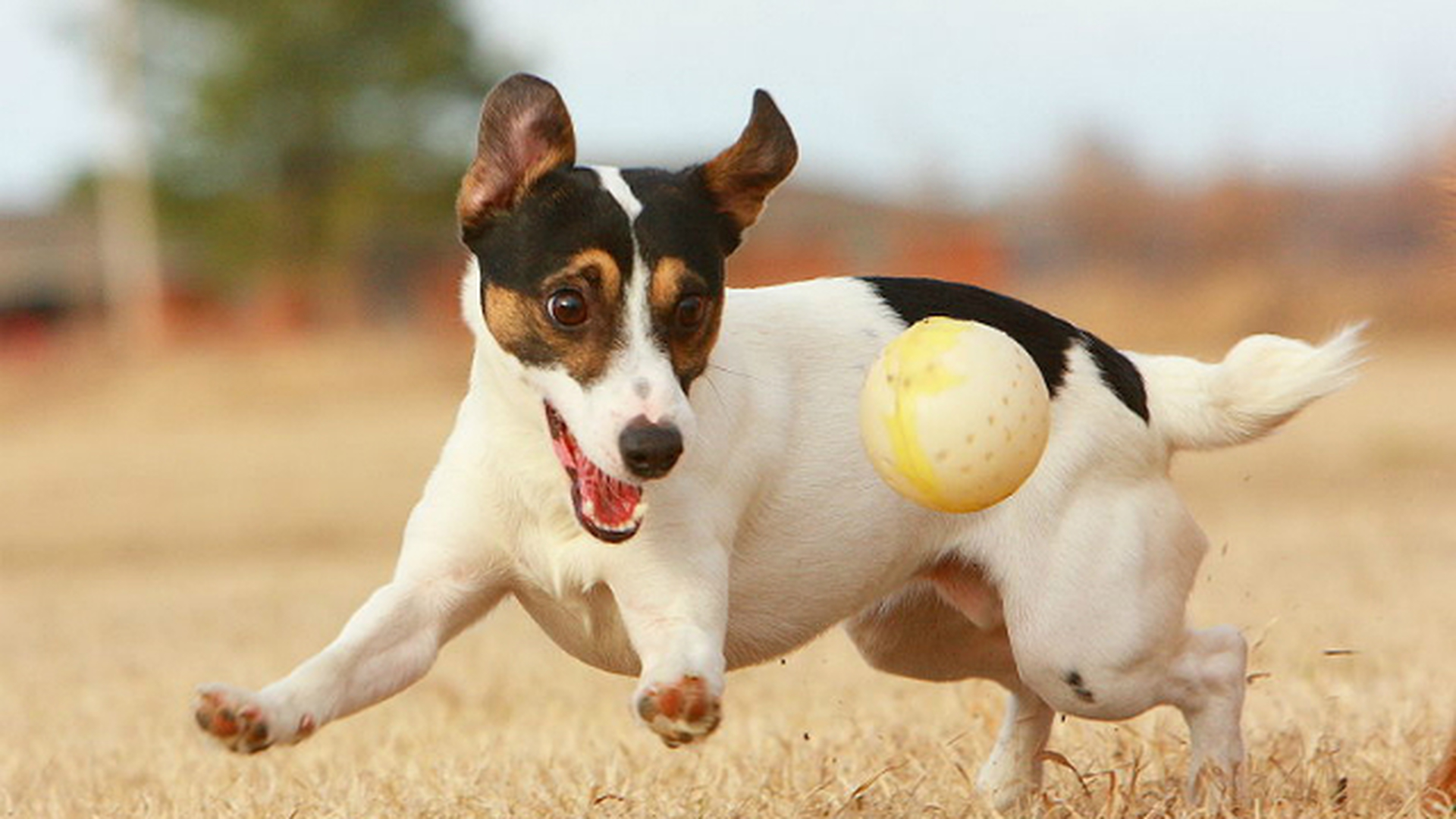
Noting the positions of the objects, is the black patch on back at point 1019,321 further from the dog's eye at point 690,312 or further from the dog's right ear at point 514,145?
the dog's right ear at point 514,145

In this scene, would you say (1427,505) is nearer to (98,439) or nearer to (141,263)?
(98,439)

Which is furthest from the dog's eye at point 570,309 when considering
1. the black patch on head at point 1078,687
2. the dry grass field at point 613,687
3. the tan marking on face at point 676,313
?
the black patch on head at point 1078,687

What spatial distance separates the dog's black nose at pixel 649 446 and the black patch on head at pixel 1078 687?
116 centimetres

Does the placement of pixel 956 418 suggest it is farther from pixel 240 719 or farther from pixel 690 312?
pixel 240 719

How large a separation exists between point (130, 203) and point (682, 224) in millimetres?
33822

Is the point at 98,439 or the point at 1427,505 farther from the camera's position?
the point at 98,439

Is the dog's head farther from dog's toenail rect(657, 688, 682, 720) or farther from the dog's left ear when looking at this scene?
dog's toenail rect(657, 688, 682, 720)

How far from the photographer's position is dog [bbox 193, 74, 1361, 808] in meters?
3.66

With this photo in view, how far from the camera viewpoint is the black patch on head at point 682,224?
3.73m

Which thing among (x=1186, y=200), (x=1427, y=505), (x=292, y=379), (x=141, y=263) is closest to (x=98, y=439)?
(x=292, y=379)

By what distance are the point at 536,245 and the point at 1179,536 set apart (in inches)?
62.1

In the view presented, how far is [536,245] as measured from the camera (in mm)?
3775

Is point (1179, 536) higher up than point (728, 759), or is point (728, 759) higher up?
point (1179, 536)

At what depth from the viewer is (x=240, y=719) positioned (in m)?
3.50
